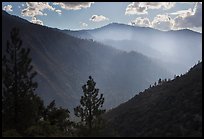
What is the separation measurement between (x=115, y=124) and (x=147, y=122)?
45.2 ft

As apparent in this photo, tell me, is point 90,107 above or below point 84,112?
above

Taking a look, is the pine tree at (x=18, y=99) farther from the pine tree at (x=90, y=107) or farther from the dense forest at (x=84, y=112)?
the pine tree at (x=90, y=107)

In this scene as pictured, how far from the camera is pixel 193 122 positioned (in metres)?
73.8

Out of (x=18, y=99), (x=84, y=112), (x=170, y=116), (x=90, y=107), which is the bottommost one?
(x=84, y=112)

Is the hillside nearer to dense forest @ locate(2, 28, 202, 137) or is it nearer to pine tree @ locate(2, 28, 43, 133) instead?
dense forest @ locate(2, 28, 202, 137)

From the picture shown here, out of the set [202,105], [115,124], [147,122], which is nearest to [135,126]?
[147,122]

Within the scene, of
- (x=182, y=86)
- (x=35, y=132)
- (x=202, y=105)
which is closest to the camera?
(x=35, y=132)

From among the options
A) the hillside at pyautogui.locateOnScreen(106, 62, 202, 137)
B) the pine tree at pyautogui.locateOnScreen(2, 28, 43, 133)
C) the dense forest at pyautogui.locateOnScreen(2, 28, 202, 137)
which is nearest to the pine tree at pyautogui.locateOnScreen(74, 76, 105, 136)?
the dense forest at pyautogui.locateOnScreen(2, 28, 202, 137)

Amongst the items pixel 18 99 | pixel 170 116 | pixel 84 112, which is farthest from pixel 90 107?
pixel 170 116

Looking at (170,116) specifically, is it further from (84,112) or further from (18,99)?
(18,99)

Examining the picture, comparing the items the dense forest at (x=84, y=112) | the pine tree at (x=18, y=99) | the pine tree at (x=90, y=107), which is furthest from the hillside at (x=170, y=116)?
the pine tree at (x=18, y=99)

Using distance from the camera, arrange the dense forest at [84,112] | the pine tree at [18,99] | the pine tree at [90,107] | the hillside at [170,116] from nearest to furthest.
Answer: the pine tree at [18,99]
the dense forest at [84,112]
the pine tree at [90,107]
the hillside at [170,116]

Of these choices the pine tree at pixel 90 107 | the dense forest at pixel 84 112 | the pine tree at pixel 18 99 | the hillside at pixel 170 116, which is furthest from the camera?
the hillside at pixel 170 116

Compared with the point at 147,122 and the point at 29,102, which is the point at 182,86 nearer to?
the point at 147,122
